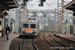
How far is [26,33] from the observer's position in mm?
19125

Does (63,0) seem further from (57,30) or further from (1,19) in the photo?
(1,19)

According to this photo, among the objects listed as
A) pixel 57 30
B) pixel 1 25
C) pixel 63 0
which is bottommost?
pixel 57 30

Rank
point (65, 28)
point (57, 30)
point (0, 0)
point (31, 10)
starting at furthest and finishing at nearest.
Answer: point (31, 10) < point (57, 30) < point (65, 28) < point (0, 0)

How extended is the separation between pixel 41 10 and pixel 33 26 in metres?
21.8

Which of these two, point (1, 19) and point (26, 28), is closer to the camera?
point (1, 19)

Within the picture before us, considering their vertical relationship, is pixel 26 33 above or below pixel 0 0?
below

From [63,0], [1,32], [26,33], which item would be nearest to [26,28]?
[26,33]

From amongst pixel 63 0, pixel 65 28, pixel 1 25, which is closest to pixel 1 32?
pixel 1 25

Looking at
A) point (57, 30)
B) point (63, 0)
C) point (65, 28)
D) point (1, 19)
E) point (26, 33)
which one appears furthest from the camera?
point (57, 30)

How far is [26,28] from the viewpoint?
64.3ft

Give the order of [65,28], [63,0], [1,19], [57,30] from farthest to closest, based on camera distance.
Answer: [57,30]
[65,28]
[63,0]
[1,19]

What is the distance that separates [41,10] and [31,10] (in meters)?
3.03

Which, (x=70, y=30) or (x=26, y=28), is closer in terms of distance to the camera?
(x=26, y=28)

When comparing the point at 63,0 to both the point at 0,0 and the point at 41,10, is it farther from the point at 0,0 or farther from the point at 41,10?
the point at 0,0
